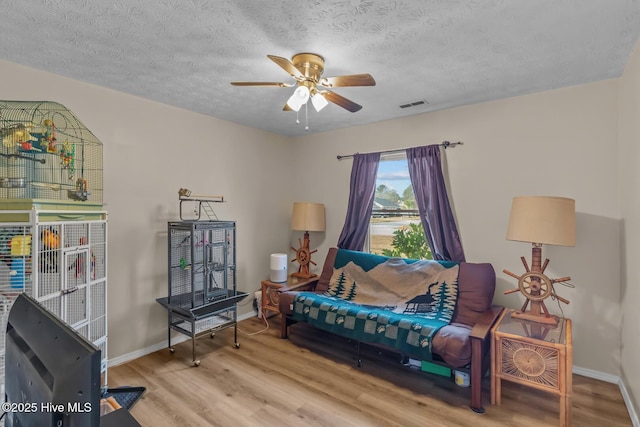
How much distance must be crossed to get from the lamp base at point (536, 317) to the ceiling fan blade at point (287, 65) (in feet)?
7.92

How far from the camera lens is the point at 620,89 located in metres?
2.39

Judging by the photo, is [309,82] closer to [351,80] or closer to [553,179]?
[351,80]

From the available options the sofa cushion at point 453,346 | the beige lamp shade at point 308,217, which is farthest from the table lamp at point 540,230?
the beige lamp shade at point 308,217

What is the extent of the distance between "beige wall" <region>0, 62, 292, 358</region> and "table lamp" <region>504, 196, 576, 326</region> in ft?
9.50

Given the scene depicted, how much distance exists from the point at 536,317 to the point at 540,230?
679 millimetres


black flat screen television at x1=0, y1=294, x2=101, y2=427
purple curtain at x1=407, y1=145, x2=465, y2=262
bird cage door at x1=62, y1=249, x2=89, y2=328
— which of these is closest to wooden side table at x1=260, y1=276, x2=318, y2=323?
purple curtain at x1=407, y1=145, x2=465, y2=262

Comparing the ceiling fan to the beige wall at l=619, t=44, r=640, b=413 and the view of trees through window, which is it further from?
the beige wall at l=619, t=44, r=640, b=413

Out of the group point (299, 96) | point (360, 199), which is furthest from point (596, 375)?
point (299, 96)

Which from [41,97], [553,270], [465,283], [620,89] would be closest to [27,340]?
[41,97]

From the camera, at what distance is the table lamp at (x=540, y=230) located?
7.28 feet

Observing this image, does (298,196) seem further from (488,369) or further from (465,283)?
(488,369)

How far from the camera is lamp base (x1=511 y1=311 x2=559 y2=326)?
2.31m

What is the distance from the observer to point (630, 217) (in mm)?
2164

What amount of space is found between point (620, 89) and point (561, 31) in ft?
3.50
